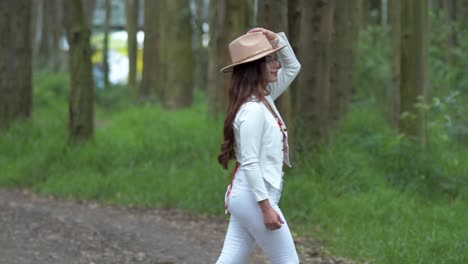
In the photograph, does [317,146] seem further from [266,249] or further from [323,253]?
[266,249]

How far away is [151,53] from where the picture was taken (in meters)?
22.7

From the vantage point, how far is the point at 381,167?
36.1 feet

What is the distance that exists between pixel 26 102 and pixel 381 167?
700 centimetres

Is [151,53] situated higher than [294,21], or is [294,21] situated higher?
[294,21]

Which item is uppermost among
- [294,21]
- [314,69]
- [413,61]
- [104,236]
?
[294,21]

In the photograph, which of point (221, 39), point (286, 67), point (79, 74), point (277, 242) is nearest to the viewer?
point (277, 242)

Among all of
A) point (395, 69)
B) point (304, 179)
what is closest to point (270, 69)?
point (304, 179)

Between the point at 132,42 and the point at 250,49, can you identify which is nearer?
the point at 250,49

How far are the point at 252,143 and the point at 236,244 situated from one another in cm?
62

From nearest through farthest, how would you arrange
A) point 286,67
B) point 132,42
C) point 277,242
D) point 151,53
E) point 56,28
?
point 277,242 → point 286,67 → point 151,53 → point 132,42 → point 56,28

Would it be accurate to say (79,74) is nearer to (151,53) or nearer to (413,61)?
(413,61)

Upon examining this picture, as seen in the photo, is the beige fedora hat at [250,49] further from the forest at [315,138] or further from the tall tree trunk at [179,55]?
the tall tree trunk at [179,55]

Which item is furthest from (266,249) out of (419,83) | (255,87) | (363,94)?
(363,94)

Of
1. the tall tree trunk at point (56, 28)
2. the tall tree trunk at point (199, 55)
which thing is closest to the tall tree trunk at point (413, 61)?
the tall tree trunk at point (199, 55)
